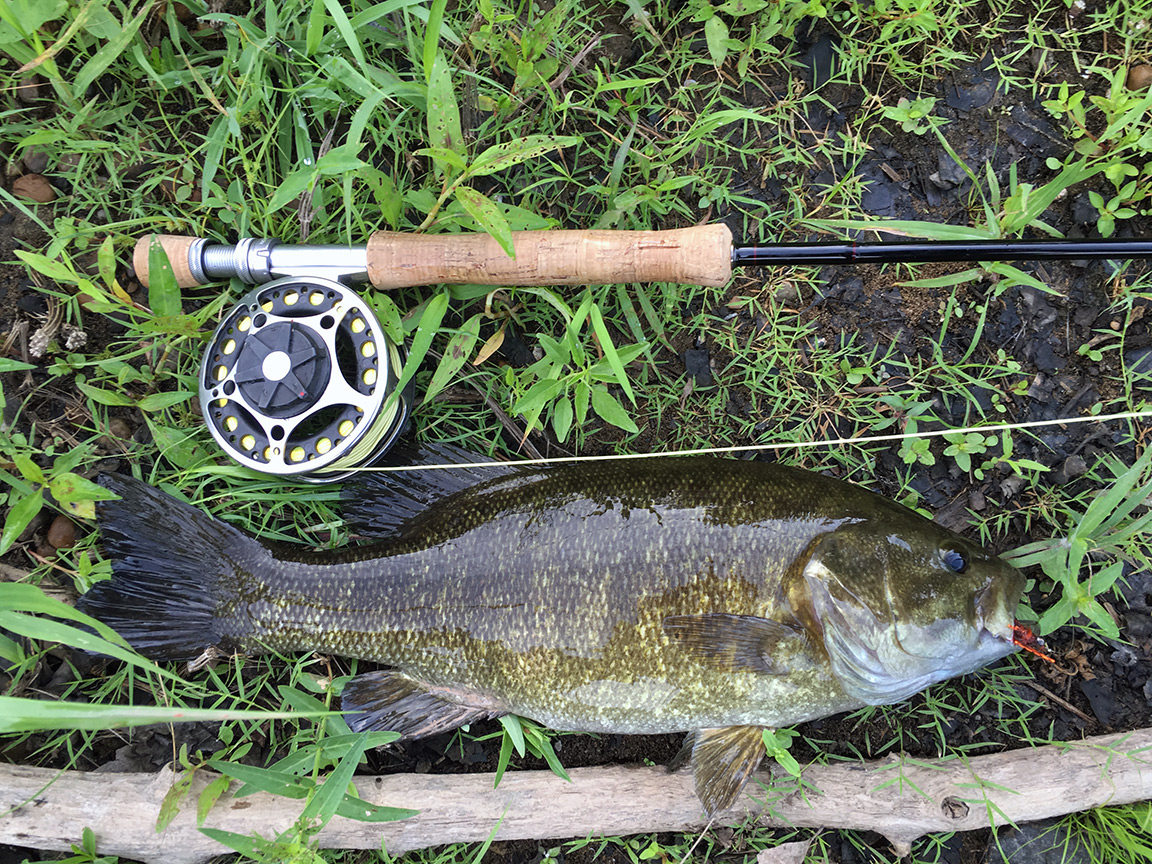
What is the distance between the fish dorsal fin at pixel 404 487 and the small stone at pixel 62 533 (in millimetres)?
1092

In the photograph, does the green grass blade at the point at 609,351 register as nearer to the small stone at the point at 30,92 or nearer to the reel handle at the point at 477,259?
the reel handle at the point at 477,259

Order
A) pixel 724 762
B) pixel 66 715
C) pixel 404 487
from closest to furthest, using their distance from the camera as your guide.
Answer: pixel 66 715, pixel 724 762, pixel 404 487

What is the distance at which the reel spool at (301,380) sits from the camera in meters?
2.57

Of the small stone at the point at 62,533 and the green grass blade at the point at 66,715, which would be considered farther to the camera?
the small stone at the point at 62,533

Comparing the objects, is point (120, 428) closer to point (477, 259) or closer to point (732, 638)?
point (477, 259)

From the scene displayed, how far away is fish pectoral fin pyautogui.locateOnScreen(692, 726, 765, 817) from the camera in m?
2.55

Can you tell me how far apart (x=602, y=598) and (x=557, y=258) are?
116 centimetres

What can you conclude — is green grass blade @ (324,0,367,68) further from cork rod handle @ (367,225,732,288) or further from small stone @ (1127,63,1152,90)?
small stone @ (1127,63,1152,90)

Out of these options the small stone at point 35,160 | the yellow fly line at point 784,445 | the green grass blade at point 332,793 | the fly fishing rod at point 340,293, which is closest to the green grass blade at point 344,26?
the fly fishing rod at point 340,293

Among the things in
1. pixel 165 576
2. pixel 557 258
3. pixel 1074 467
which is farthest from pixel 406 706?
pixel 1074 467

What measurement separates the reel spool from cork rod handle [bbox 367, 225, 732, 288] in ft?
0.73

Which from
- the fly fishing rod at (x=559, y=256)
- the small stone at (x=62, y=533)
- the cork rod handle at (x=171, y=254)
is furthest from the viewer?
the small stone at (x=62, y=533)

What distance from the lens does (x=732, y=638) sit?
242 centimetres

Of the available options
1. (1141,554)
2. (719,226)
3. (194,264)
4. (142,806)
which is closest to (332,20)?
(194,264)
